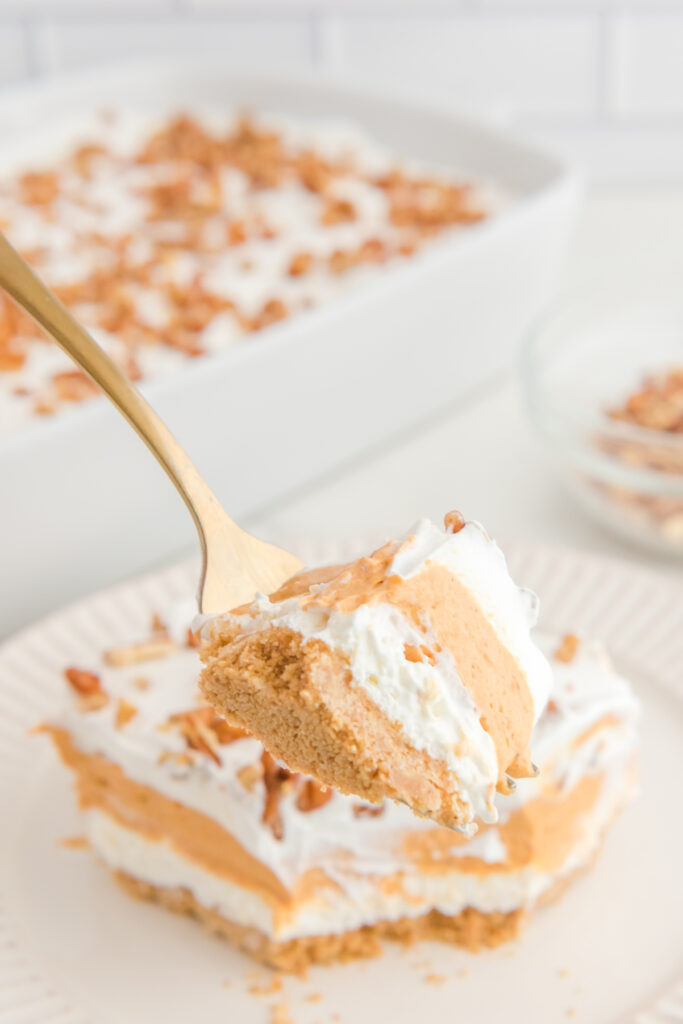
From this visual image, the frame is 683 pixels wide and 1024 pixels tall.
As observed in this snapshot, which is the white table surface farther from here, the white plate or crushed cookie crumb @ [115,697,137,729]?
crushed cookie crumb @ [115,697,137,729]

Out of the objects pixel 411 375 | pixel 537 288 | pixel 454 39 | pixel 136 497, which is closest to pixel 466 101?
pixel 454 39

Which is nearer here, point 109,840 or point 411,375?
point 109,840

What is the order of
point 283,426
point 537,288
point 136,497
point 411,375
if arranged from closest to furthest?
point 136,497, point 283,426, point 411,375, point 537,288

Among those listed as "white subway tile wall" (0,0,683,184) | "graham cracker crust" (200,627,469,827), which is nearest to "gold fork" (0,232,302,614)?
"graham cracker crust" (200,627,469,827)

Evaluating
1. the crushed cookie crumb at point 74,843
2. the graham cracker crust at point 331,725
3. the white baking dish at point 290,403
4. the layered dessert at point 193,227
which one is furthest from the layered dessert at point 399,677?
the layered dessert at point 193,227

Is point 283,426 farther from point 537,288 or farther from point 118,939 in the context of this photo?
point 118,939

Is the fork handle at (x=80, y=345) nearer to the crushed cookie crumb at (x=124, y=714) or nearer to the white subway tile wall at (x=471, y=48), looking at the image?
the crushed cookie crumb at (x=124, y=714)

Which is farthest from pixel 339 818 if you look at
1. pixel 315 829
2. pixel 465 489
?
pixel 465 489
